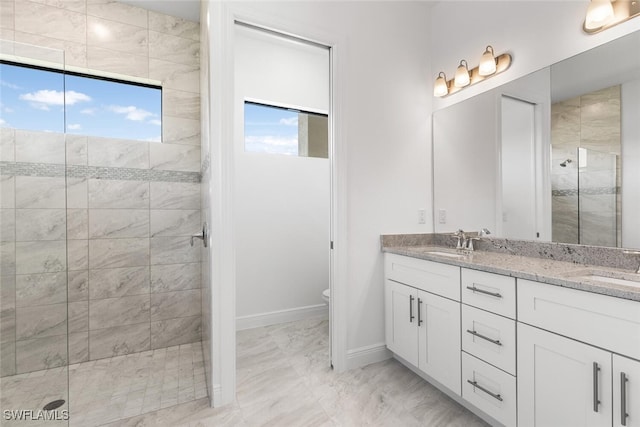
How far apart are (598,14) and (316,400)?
2440mm

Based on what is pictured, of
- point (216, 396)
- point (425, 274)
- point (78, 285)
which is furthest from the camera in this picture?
point (78, 285)

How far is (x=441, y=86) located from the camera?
89.5 inches

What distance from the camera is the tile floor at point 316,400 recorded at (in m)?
1.58

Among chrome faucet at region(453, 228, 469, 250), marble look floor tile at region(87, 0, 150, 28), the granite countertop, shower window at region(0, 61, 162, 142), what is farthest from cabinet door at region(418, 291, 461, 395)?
marble look floor tile at region(87, 0, 150, 28)

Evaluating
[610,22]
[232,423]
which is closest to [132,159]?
[232,423]

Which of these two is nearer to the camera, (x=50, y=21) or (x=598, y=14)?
(x=598, y=14)

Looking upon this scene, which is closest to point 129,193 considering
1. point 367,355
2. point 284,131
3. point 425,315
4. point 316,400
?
point 284,131

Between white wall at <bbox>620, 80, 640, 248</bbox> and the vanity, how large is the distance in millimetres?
124

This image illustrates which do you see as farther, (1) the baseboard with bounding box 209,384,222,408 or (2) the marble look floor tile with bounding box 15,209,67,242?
(1) the baseboard with bounding box 209,384,222,408

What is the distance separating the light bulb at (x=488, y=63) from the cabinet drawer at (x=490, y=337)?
149 cm

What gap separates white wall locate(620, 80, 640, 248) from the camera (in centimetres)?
138

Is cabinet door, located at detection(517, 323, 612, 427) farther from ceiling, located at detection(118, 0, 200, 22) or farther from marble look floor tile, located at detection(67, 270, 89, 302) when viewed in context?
ceiling, located at detection(118, 0, 200, 22)

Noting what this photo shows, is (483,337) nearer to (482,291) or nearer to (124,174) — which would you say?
(482,291)

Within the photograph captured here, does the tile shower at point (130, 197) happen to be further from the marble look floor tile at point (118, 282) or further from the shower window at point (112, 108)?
the shower window at point (112, 108)
